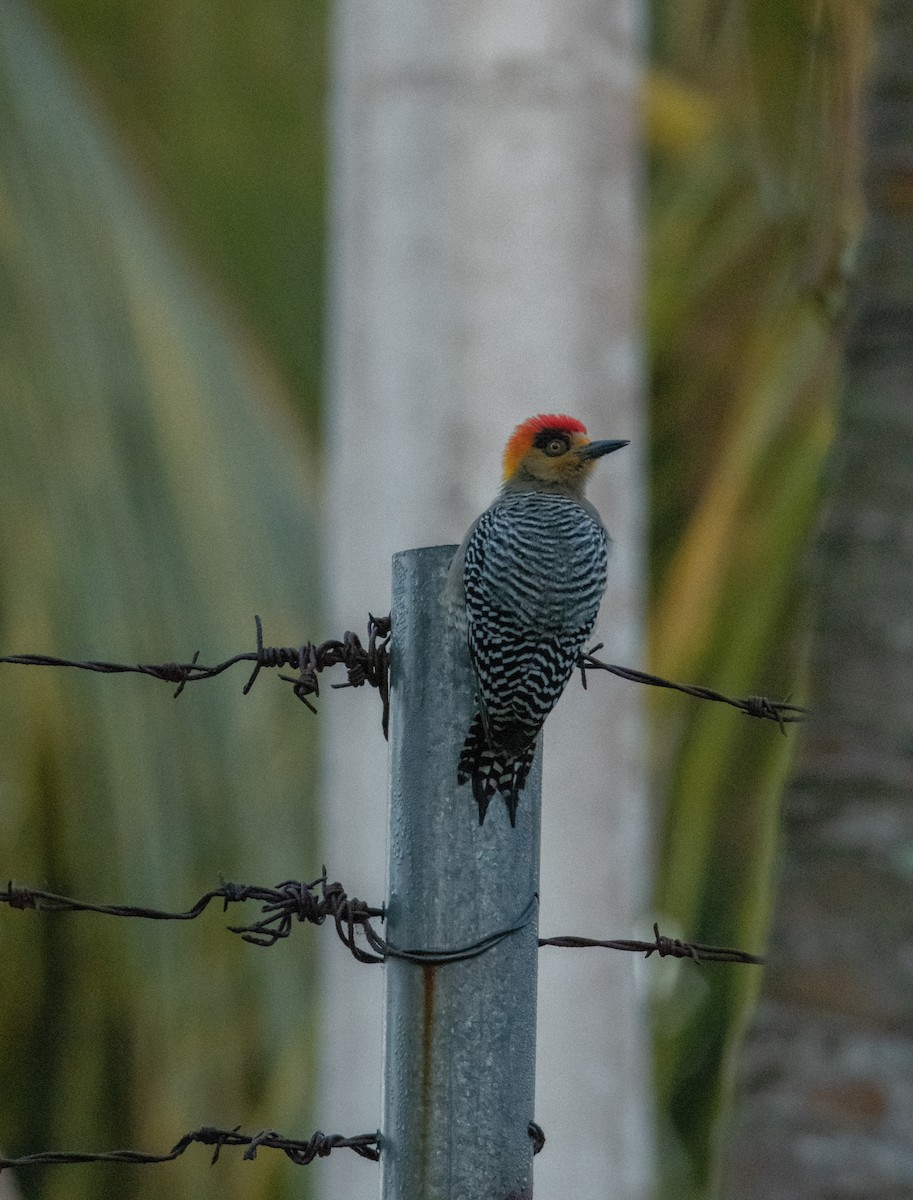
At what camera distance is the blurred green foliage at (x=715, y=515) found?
7.10 meters

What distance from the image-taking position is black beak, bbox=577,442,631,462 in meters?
3.79

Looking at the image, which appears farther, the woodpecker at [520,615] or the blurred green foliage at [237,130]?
the blurred green foliage at [237,130]

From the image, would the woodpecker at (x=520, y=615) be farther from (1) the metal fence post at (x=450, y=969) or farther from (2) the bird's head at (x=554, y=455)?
(2) the bird's head at (x=554, y=455)

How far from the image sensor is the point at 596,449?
12.8 ft

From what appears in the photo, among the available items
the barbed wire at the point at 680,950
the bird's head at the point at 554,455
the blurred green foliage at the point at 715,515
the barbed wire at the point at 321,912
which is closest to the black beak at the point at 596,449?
the bird's head at the point at 554,455

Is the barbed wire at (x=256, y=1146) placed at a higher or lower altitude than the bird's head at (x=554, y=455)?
lower

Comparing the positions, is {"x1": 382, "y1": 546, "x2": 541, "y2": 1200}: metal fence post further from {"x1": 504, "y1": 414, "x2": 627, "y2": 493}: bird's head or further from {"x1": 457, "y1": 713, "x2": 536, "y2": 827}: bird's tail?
{"x1": 504, "y1": 414, "x2": 627, "y2": 493}: bird's head

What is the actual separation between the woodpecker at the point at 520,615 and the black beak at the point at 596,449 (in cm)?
13

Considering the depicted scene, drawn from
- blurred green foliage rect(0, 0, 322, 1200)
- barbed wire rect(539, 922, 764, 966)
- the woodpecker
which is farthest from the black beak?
blurred green foliage rect(0, 0, 322, 1200)

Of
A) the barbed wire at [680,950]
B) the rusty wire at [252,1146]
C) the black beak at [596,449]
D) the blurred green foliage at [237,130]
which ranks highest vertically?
the blurred green foliage at [237,130]

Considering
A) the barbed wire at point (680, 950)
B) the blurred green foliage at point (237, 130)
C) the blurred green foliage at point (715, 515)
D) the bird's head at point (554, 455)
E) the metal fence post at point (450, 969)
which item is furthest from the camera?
the blurred green foliage at point (237, 130)

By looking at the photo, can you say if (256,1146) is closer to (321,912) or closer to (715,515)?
(321,912)

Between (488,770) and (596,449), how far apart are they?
5.77ft

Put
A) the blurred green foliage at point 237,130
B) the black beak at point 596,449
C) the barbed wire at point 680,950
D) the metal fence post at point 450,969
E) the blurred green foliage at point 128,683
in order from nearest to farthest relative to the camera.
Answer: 1. the metal fence post at point 450,969
2. the barbed wire at point 680,950
3. the black beak at point 596,449
4. the blurred green foliage at point 128,683
5. the blurred green foliage at point 237,130
